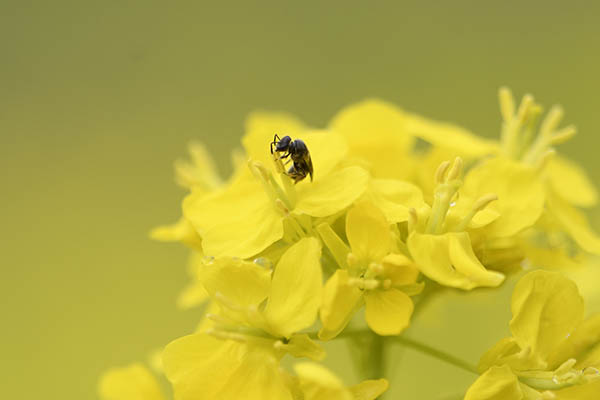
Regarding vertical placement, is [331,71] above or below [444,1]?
below

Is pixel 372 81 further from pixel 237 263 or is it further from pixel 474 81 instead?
pixel 237 263

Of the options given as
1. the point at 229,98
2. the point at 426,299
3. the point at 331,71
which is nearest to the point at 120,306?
the point at 229,98

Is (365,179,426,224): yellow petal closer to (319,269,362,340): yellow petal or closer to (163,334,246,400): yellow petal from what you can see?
(319,269,362,340): yellow petal

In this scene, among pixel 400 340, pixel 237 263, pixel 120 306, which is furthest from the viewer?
pixel 120 306

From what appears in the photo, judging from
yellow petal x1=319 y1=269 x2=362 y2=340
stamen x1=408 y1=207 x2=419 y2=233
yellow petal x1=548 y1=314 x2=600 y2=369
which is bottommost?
yellow petal x1=548 y1=314 x2=600 y2=369

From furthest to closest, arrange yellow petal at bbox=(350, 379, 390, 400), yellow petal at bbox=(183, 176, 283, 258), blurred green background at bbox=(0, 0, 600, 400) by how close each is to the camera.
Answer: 1. blurred green background at bbox=(0, 0, 600, 400)
2. yellow petal at bbox=(183, 176, 283, 258)
3. yellow petal at bbox=(350, 379, 390, 400)

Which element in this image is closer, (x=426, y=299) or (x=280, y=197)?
(x=280, y=197)

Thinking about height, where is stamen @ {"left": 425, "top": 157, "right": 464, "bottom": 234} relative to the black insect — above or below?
below

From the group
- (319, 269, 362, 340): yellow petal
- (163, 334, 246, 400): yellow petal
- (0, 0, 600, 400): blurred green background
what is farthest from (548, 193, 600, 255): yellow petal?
(0, 0, 600, 400): blurred green background

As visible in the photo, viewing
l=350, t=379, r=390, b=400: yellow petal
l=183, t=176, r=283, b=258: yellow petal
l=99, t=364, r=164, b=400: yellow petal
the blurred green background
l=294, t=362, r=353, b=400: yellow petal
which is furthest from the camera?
the blurred green background
